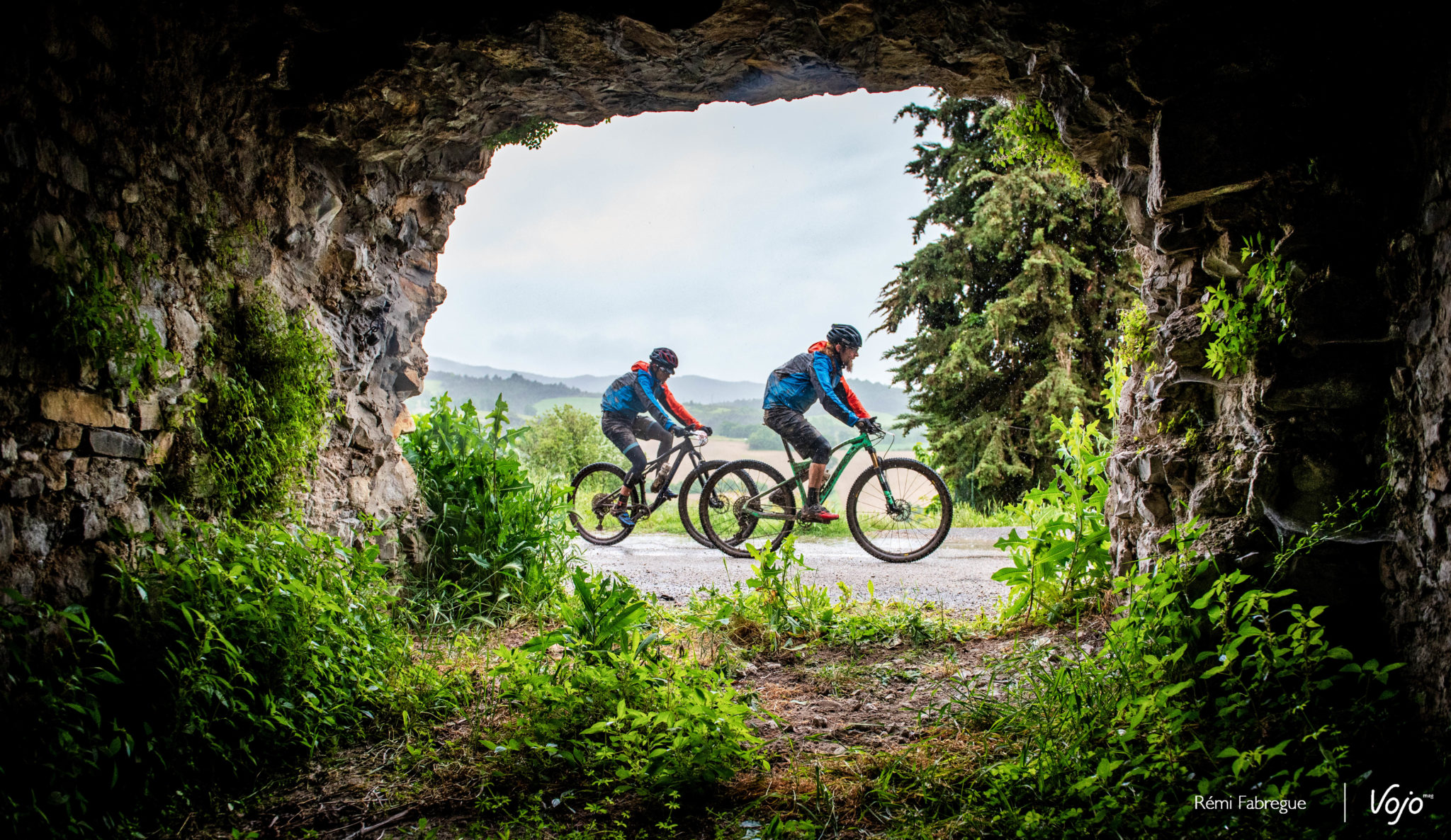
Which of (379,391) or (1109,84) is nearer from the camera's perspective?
(1109,84)

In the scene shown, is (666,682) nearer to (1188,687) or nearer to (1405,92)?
(1188,687)

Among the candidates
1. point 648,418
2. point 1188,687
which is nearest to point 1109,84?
point 1188,687

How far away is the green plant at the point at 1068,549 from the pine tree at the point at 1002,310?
6.40 m

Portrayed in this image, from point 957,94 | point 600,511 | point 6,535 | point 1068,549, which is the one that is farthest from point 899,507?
point 6,535

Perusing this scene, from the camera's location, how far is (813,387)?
5.88 metres

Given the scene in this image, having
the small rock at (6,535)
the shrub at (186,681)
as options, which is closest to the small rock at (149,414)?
the shrub at (186,681)

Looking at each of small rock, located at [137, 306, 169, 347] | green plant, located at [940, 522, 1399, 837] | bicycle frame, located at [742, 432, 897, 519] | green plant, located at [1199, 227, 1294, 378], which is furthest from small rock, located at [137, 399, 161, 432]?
bicycle frame, located at [742, 432, 897, 519]

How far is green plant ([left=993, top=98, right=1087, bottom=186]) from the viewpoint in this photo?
320 cm

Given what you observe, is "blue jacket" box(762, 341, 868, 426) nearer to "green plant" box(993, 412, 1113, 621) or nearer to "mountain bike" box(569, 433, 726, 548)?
"mountain bike" box(569, 433, 726, 548)

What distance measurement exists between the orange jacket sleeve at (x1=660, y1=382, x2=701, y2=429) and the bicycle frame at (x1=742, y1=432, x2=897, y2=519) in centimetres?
100

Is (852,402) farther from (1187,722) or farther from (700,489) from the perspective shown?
(1187,722)

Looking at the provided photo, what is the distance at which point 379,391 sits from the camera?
4031 mm

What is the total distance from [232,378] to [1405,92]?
167 inches

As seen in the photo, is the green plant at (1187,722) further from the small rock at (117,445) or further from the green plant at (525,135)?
the green plant at (525,135)
